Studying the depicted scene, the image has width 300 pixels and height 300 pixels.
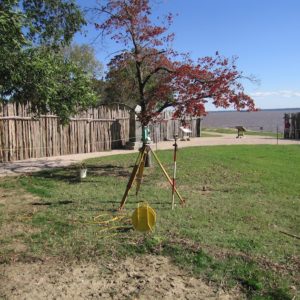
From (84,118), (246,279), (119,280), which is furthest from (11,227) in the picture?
(84,118)

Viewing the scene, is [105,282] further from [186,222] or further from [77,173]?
[77,173]

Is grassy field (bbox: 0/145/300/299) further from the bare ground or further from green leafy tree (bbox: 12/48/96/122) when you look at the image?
green leafy tree (bbox: 12/48/96/122)

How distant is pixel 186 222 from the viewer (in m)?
6.72

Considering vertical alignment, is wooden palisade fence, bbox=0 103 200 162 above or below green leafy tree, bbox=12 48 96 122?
below

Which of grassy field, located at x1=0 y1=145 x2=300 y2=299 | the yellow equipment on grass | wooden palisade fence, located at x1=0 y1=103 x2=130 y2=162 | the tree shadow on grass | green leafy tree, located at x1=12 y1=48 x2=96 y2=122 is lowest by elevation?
grassy field, located at x1=0 y1=145 x2=300 y2=299

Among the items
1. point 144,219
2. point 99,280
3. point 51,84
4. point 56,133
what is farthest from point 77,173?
point 99,280

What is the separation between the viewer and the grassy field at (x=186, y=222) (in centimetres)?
496

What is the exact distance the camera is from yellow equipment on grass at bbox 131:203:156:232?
5918 millimetres

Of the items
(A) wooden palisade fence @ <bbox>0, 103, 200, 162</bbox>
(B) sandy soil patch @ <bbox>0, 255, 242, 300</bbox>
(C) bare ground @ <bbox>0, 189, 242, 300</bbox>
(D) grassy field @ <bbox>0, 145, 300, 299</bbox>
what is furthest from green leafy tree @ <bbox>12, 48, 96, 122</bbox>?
(B) sandy soil patch @ <bbox>0, 255, 242, 300</bbox>

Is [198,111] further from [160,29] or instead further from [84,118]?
[84,118]

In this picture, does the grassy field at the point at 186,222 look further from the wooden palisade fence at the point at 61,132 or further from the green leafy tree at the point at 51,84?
the wooden palisade fence at the point at 61,132

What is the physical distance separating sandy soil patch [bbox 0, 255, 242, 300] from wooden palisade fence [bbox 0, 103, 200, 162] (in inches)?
274

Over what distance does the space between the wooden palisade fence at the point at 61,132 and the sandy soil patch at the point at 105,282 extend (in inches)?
274

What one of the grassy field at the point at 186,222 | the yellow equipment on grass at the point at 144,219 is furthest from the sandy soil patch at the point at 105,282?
the yellow equipment on grass at the point at 144,219
